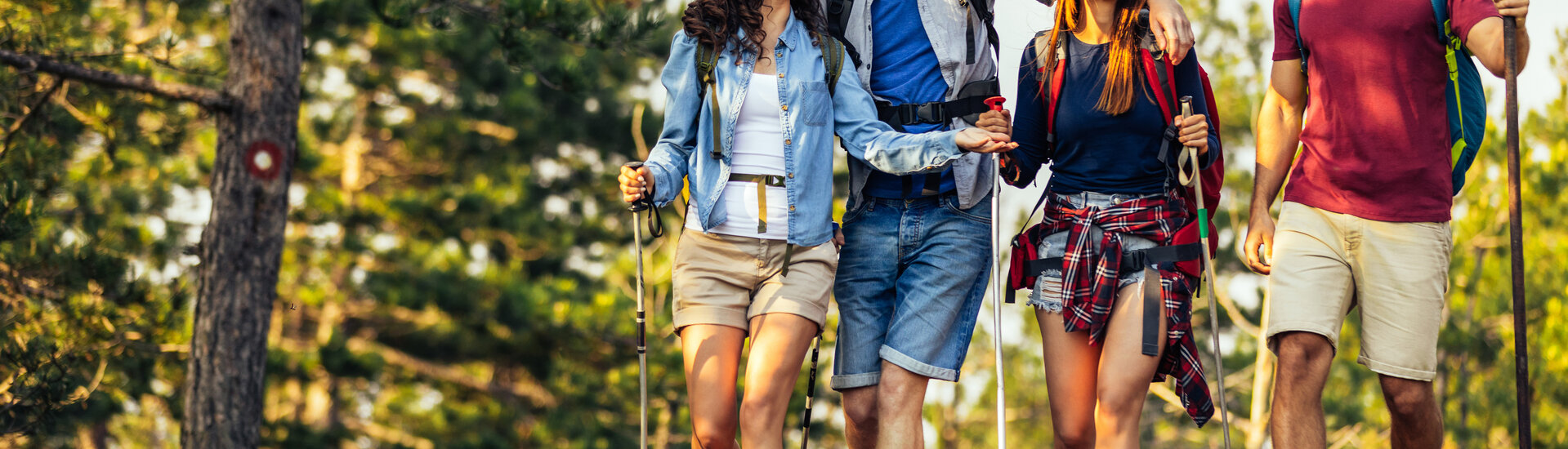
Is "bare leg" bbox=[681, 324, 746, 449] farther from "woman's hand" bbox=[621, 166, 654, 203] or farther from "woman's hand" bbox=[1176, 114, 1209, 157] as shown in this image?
"woman's hand" bbox=[1176, 114, 1209, 157]

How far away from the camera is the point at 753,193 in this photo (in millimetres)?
3365

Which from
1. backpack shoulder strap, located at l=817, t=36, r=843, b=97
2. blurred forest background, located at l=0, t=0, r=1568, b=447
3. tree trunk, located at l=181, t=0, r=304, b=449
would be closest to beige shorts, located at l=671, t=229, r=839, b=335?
backpack shoulder strap, located at l=817, t=36, r=843, b=97

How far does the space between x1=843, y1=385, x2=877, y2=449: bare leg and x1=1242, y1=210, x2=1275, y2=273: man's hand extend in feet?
4.02

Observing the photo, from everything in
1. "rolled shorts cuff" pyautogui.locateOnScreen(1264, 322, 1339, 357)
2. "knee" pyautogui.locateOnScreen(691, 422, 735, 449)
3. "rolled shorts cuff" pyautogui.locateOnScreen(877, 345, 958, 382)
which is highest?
"rolled shorts cuff" pyautogui.locateOnScreen(1264, 322, 1339, 357)

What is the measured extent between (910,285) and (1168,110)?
0.90 m

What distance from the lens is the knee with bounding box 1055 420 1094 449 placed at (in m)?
3.34

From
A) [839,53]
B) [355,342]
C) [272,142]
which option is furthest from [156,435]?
[839,53]

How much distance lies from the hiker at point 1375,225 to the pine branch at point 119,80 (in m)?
5.15

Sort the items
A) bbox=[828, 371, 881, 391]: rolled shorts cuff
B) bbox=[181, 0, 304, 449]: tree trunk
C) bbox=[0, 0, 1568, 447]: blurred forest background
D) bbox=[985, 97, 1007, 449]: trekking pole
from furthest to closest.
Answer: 1. bbox=[0, 0, 1568, 447]: blurred forest background
2. bbox=[181, 0, 304, 449]: tree trunk
3. bbox=[828, 371, 881, 391]: rolled shorts cuff
4. bbox=[985, 97, 1007, 449]: trekking pole

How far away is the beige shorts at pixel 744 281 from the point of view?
3.37 m

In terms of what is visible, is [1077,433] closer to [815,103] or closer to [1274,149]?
[1274,149]

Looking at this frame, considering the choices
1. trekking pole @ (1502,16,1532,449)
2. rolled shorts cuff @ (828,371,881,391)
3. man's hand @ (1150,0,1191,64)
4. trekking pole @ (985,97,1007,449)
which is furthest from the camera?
rolled shorts cuff @ (828,371,881,391)

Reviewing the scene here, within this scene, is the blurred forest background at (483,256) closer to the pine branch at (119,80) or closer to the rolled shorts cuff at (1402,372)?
the pine branch at (119,80)

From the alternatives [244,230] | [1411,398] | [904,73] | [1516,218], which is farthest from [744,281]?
[244,230]
